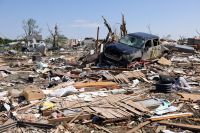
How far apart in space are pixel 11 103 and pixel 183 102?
5596 millimetres

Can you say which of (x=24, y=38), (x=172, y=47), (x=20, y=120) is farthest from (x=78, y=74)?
(x=24, y=38)

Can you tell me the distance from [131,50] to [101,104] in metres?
8.40

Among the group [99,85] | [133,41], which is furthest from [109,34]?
[99,85]

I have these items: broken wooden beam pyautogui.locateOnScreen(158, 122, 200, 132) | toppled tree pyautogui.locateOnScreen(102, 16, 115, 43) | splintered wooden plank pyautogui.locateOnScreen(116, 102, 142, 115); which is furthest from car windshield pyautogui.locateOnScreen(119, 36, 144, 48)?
broken wooden beam pyautogui.locateOnScreen(158, 122, 200, 132)

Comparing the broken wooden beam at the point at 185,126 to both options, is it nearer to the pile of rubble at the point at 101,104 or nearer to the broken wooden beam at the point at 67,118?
the pile of rubble at the point at 101,104

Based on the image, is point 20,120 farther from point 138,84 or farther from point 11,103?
point 138,84

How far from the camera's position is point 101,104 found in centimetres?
1018

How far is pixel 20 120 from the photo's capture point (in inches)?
341

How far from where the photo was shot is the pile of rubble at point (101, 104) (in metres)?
8.50

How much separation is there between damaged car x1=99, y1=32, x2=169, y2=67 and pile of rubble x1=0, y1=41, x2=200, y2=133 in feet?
6.01

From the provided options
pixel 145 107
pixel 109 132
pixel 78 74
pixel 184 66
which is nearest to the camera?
pixel 109 132

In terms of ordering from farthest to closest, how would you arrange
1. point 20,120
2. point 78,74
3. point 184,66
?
point 184,66, point 78,74, point 20,120

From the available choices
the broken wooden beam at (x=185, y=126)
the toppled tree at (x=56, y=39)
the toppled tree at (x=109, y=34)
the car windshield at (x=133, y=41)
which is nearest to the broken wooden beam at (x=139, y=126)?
the broken wooden beam at (x=185, y=126)

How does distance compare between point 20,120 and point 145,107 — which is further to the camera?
point 145,107
